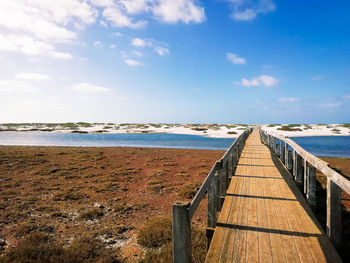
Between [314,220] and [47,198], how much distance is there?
34.6 ft

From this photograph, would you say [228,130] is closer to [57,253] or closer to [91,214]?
[91,214]

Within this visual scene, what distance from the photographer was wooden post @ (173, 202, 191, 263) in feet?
9.00

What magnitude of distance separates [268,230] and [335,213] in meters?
1.19

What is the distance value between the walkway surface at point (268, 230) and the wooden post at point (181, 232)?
69 cm

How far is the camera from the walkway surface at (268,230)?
337 cm

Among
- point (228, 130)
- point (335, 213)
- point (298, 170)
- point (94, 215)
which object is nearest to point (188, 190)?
point (94, 215)

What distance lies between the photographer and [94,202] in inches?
365

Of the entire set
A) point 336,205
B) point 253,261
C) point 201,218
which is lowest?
point 201,218

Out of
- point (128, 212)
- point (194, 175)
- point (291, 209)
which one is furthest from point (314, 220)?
point (194, 175)

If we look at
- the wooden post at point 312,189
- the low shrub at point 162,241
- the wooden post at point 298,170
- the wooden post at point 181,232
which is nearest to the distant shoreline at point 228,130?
the wooden post at point 298,170

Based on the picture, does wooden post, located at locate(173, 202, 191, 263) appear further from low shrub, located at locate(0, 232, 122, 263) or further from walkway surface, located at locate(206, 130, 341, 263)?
low shrub, located at locate(0, 232, 122, 263)

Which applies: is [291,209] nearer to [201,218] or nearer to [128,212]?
[201,218]

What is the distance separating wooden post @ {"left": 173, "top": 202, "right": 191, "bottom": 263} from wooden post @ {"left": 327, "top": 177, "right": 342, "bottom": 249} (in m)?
2.68

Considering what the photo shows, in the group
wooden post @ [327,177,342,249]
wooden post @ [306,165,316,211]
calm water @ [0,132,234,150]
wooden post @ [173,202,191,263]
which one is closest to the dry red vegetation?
wooden post @ [173,202,191,263]
